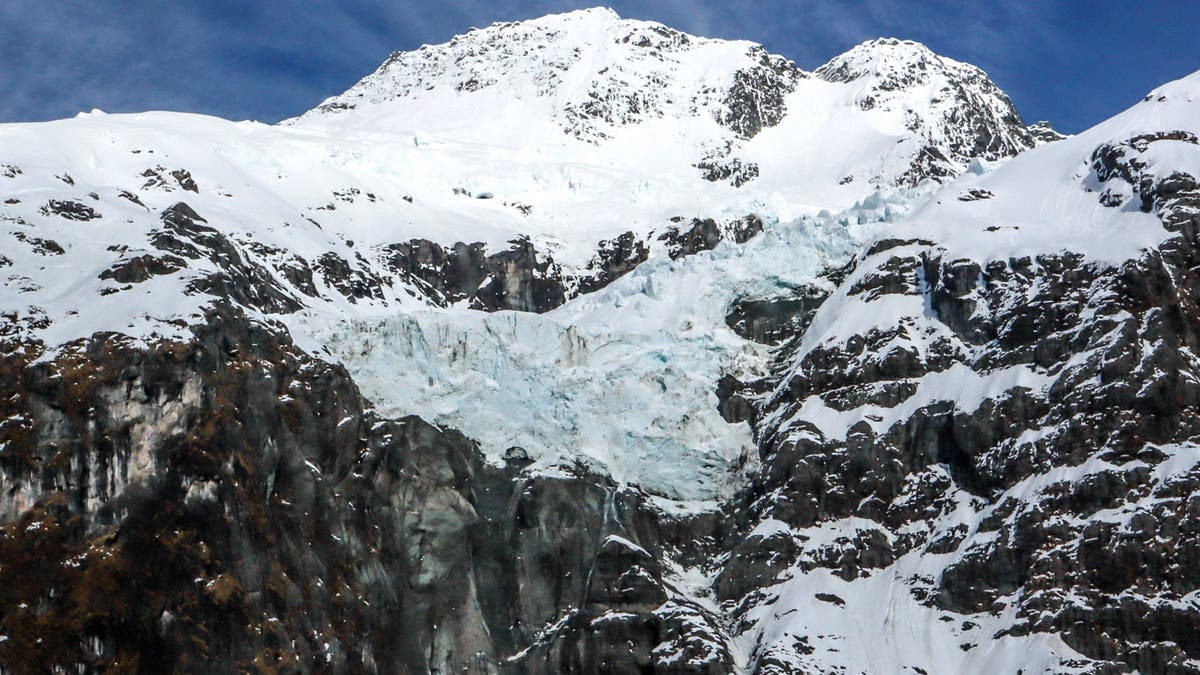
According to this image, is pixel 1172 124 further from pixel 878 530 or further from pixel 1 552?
pixel 1 552

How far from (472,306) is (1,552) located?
210 feet

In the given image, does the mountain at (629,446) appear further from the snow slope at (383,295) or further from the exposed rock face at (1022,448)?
the snow slope at (383,295)

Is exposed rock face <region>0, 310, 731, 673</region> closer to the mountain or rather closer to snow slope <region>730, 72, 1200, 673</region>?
the mountain

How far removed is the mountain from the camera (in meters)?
131

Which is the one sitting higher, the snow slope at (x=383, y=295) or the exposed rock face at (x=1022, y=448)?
the snow slope at (x=383, y=295)

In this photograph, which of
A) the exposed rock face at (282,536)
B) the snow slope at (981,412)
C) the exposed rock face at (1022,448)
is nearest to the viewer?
the exposed rock face at (282,536)

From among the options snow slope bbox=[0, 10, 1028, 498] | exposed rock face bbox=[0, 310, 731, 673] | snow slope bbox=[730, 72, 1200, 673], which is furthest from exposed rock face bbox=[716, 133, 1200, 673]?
exposed rock face bbox=[0, 310, 731, 673]

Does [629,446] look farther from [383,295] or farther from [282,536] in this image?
[282,536]

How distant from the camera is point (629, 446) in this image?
153250mm

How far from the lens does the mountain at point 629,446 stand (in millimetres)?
131125

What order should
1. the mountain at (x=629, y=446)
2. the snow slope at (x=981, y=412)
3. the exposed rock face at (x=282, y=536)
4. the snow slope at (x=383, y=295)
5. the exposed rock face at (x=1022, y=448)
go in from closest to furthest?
the exposed rock face at (x=282, y=536) → the mountain at (x=629, y=446) → the exposed rock face at (x=1022, y=448) → the snow slope at (x=981, y=412) → the snow slope at (x=383, y=295)

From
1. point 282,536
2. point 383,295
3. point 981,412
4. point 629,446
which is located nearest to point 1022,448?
point 981,412

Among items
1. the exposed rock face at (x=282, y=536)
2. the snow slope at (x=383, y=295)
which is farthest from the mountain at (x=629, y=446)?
the snow slope at (x=383, y=295)

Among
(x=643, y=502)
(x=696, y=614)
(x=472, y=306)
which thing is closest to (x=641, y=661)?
(x=696, y=614)
